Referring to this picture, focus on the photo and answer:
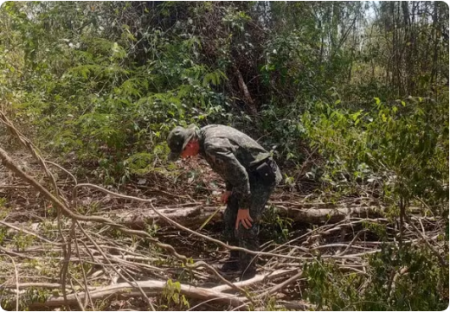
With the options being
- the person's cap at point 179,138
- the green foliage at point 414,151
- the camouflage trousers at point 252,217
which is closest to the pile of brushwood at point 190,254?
the camouflage trousers at point 252,217

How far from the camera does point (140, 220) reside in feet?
15.7

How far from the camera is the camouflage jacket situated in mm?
3691

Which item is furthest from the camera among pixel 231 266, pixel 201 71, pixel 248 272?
pixel 201 71

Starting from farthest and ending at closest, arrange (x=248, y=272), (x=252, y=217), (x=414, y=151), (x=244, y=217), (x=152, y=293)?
(x=248, y=272) < (x=252, y=217) < (x=244, y=217) < (x=152, y=293) < (x=414, y=151)

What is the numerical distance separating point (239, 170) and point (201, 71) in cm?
320

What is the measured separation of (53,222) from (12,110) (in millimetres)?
2320

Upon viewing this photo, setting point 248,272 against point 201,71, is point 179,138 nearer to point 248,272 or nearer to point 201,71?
point 248,272

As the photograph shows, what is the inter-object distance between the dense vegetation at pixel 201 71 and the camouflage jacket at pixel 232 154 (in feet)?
3.45

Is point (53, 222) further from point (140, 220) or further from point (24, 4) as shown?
point (24, 4)

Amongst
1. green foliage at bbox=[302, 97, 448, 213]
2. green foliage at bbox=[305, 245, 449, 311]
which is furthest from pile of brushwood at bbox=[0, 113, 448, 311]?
green foliage at bbox=[302, 97, 448, 213]

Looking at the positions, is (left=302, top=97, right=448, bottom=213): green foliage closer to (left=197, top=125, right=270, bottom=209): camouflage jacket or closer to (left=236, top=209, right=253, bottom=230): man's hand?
(left=197, top=125, right=270, bottom=209): camouflage jacket

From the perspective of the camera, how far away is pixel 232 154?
3.72 meters

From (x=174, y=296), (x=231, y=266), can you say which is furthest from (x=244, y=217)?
(x=174, y=296)

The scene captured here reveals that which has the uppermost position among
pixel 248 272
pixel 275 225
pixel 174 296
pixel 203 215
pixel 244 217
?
pixel 244 217
